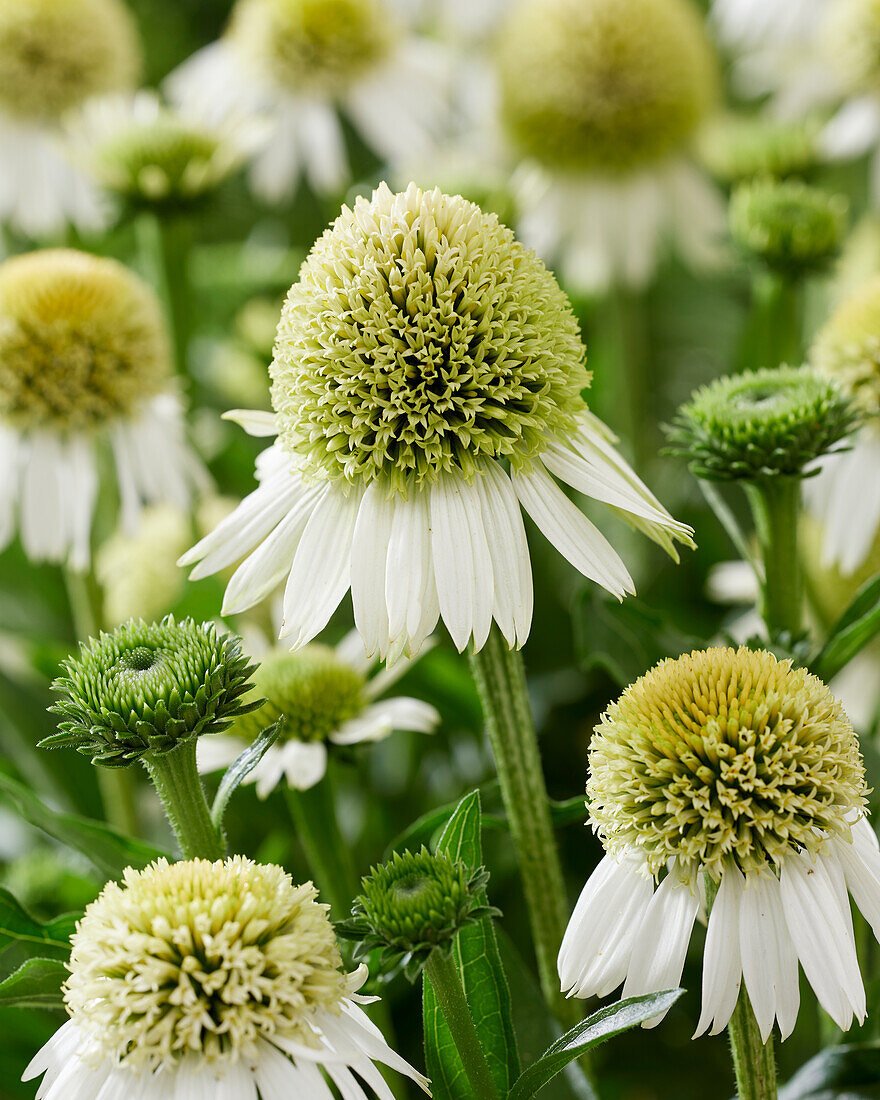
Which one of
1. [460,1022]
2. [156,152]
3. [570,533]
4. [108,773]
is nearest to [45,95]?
[156,152]

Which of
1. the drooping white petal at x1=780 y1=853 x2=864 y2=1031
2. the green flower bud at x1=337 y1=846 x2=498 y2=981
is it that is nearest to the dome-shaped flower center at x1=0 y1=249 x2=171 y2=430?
the green flower bud at x1=337 y1=846 x2=498 y2=981

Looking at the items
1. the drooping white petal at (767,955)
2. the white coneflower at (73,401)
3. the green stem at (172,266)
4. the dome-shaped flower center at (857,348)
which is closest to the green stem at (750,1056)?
the drooping white petal at (767,955)

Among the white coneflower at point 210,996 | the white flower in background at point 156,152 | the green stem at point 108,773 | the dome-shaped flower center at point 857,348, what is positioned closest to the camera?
the white coneflower at point 210,996

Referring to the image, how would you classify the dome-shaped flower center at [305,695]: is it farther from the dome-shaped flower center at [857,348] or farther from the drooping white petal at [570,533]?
the dome-shaped flower center at [857,348]

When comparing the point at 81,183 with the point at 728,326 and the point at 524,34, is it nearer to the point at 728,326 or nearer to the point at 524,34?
the point at 524,34

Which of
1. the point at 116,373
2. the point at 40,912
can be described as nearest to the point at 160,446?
the point at 116,373

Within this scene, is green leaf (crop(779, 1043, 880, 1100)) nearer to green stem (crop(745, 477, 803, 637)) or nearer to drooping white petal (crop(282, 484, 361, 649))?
green stem (crop(745, 477, 803, 637))

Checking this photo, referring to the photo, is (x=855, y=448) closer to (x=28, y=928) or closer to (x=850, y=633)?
(x=850, y=633)
